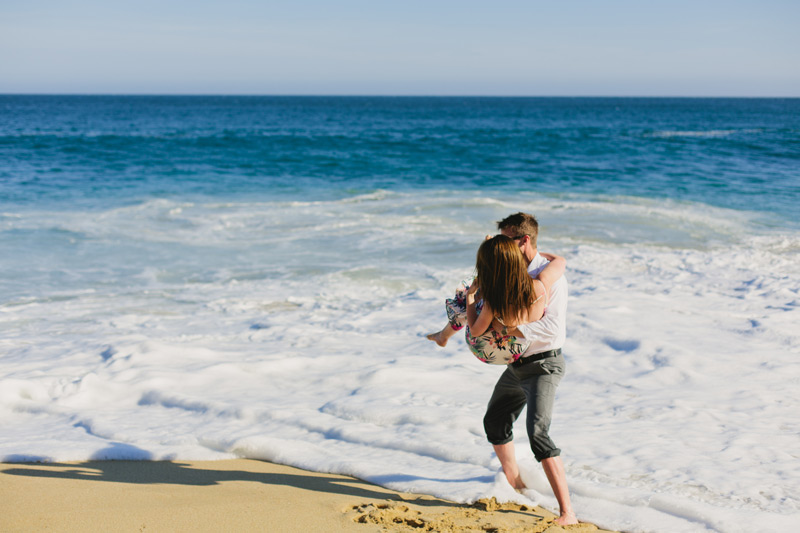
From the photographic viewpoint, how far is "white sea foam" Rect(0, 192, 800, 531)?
403cm

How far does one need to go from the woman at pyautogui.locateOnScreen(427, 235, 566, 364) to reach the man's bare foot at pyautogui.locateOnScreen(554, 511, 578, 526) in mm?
844

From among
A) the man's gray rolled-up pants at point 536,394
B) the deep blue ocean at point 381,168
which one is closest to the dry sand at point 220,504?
the man's gray rolled-up pants at point 536,394

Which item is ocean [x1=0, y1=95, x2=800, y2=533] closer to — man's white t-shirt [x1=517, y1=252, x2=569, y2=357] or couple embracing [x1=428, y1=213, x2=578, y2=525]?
couple embracing [x1=428, y1=213, x2=578, y2=525]

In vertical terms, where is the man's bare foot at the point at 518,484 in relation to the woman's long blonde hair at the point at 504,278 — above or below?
below

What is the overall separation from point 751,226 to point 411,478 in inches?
469

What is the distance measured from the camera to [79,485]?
12.4 ft

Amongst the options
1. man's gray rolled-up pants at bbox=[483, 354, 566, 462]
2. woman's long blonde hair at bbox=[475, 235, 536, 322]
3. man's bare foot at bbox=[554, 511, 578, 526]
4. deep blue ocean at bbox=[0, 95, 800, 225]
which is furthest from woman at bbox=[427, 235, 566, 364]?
deep blue ocean at bbox=[0, 95, 800, 225]

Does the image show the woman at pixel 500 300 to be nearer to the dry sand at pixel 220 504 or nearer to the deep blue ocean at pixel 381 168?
the dry sand at pixel 220 504

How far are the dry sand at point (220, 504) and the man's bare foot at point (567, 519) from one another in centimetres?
4

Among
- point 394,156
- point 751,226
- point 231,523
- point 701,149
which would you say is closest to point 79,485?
point 231,523

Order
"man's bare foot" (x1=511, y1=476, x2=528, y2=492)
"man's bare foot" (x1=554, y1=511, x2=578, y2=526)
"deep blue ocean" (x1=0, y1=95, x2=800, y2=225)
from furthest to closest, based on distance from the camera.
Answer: "deep blue ocean" (x1=0, y1=95, x2=800, y2=225) → "man's bare foot" (x1=511, y1=476, x2=528, y2=492) → "man's bare foot" (x1=554, y1=511, x2=578, y2=526)

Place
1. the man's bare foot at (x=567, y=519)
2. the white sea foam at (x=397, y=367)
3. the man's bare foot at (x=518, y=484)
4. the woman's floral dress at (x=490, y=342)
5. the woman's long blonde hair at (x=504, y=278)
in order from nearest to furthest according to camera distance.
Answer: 1. the woman's long blonde hair at (x=504, y=278)
2. the woman's floral dress at (x=490, y=342)
3. the man's bare foot at (x=567, y=519)
4. the man's bare foot at (x=518, y=484)
5. the white sea foam at (x=397, y=367)

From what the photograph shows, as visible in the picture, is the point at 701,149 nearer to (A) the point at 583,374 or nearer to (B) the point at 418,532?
(A) the point at 583,374

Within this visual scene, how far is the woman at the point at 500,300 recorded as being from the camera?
3006 mm
